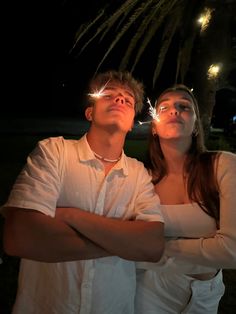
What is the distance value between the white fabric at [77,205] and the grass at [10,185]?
231 cm

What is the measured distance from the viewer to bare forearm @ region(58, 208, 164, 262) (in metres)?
2.16

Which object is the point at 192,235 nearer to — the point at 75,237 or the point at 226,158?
the point at 226,158

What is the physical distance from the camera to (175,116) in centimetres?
→ 289

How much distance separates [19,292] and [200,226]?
1239 mm

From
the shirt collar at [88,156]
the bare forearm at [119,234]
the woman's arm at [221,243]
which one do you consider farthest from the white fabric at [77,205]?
the woman's arm at [221,243]

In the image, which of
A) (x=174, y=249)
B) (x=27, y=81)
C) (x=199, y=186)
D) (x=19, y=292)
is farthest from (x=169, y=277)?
(x=27, y=81)

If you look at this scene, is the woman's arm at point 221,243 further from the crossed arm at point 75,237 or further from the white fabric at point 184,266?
the crossed arm at point 75,237

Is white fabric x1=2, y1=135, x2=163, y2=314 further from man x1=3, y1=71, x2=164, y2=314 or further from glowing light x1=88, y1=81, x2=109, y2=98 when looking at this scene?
glowing light x1=88, y1=81, x2=109, y2=98

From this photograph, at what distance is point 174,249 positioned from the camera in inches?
101

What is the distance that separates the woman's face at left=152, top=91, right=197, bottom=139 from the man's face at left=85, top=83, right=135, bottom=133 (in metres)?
0.30

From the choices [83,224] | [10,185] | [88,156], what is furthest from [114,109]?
[10,185]

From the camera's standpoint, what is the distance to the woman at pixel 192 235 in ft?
8.11

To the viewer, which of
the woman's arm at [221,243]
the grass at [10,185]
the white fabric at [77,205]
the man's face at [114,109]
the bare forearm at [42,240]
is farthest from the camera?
the grass at [10,185]

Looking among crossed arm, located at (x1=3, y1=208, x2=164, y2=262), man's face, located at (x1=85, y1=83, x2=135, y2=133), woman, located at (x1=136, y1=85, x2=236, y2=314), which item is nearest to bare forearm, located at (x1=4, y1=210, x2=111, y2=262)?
crossed arm, located at (x1=3, y1=208, x2=164, y2=262)
